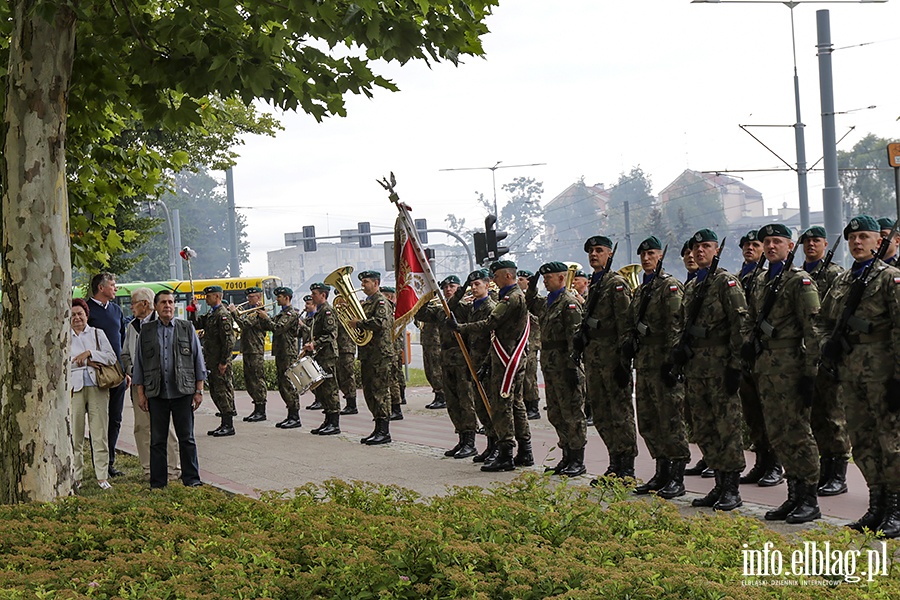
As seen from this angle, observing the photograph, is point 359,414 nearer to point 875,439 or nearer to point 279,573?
point 875,439

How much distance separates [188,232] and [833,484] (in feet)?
291

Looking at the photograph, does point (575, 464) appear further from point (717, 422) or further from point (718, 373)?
point (718, 373)

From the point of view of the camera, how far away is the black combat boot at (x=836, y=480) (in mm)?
8750

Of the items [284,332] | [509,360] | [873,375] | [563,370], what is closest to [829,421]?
[873,375]

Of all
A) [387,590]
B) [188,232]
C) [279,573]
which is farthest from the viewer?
[188,232]

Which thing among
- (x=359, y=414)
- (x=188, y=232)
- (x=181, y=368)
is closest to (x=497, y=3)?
(x=181, y=368)

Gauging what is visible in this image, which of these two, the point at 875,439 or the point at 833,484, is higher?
the point at 875,439

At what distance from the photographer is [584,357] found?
389 inches

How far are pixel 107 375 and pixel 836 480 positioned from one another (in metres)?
6.93

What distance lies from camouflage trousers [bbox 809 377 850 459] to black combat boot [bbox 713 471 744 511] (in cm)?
102

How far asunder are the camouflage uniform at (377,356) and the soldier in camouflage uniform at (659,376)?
216 inches

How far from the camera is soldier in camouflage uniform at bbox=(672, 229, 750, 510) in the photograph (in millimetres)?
8312

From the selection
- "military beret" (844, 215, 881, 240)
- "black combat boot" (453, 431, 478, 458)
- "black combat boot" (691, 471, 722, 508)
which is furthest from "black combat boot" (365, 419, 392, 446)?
"military beret" (844, 215, 881, 240)

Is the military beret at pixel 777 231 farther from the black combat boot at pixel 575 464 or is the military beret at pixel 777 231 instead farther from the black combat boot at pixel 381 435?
the black combat boot at pixel 381 435
